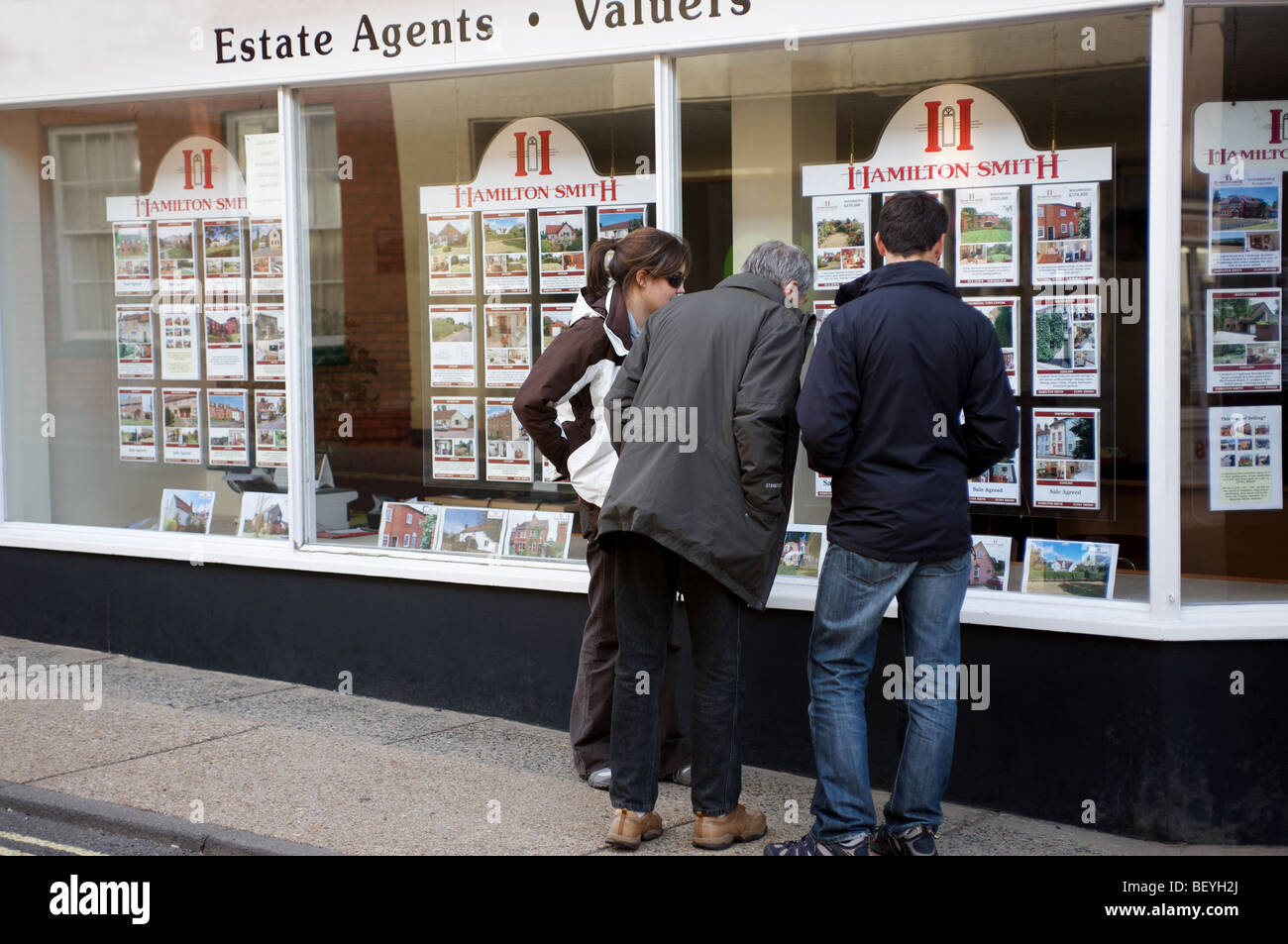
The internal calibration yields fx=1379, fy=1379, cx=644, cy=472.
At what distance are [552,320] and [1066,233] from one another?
8.26 feet

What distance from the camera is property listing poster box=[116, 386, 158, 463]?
8.11 m

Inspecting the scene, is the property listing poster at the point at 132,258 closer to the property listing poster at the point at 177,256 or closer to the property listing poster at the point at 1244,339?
the property listing poster at the point at 177,256

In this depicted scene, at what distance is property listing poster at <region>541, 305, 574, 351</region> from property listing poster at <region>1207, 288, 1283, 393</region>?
298 centimetres

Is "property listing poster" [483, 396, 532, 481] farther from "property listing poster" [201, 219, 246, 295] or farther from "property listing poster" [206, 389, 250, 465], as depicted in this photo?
"property listing poster" [201, 219, 246, 295]

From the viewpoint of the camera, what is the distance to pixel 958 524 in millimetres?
4504

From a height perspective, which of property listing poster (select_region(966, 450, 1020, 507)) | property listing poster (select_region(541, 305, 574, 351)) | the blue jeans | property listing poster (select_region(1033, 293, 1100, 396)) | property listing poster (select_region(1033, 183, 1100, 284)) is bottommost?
the blue jeans

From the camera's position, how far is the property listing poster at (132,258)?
8062mm

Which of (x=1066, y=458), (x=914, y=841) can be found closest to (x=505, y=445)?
(x=1066, y=458)

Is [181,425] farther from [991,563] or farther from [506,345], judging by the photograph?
[991,563]

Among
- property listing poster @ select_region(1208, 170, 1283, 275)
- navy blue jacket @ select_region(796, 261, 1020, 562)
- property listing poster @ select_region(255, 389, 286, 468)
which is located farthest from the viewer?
property listing poster @ select_region(255, 389, 286, 468)

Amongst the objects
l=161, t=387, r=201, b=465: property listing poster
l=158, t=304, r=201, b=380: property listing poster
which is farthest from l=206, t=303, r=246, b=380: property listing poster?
l=161, t=387, r=201, b=465: property listing poster

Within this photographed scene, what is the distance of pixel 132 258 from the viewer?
319 inches

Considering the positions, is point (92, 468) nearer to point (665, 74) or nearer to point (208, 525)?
point (208, 525)
